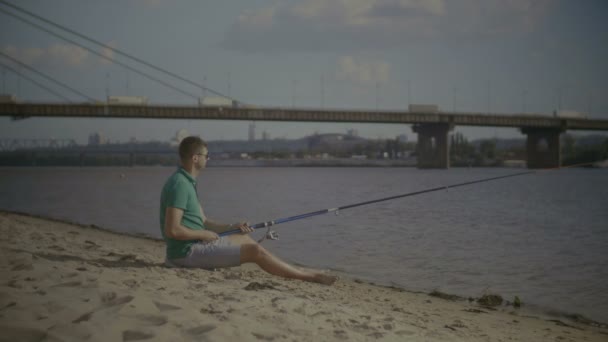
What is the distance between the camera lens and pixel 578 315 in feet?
22.5

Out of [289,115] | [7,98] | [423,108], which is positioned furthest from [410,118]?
[7,98]

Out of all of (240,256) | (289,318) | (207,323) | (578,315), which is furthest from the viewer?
(578,315)

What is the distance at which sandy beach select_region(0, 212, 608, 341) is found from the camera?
3768mm

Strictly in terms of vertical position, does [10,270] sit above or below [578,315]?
above

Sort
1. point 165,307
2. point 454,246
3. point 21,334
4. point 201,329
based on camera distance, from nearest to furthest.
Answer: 1. point 21,334
2. point 201,329
3. point 165,307
4. point 454,246

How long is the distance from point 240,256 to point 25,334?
244cm

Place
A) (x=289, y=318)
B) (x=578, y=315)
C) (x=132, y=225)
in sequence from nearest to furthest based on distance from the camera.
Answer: (x=289, y=318) < (x=578, y=315) < (x=132, y=225)

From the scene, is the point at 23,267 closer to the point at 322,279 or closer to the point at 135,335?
the point at 135,335

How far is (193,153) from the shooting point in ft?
18.8

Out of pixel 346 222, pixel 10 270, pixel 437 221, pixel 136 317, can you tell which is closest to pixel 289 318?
pixel 136 317

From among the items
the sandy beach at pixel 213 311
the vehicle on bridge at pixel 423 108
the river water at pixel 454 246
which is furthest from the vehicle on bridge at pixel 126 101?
the sandy beach at pixel 213 311

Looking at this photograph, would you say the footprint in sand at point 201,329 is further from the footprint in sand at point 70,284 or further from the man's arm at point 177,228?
the man's arm at point 177,228

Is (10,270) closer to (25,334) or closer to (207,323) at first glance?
(25,334)

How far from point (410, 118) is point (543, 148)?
21709mm
